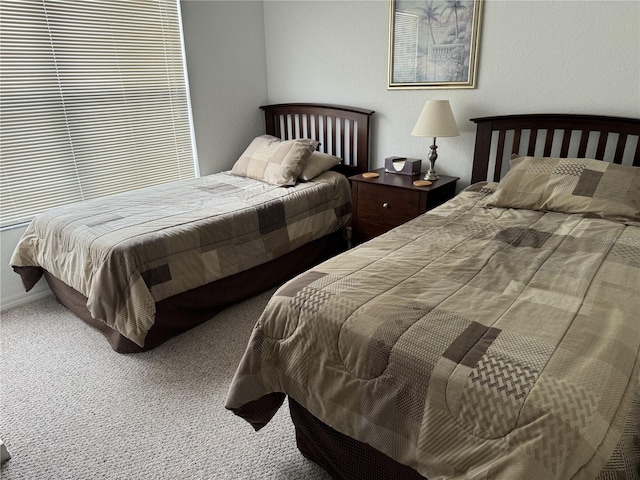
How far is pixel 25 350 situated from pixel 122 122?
1.62m

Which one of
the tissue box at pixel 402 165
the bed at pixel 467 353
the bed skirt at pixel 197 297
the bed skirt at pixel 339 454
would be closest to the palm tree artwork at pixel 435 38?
the tissue box at pixel 402 165

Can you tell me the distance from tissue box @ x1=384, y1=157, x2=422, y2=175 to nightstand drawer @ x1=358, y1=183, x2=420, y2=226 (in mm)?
264

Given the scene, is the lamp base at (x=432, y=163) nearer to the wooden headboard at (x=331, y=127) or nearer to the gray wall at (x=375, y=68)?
the gray wall at (x=375, y=68)

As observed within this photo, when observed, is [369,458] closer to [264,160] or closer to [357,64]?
[264,160]

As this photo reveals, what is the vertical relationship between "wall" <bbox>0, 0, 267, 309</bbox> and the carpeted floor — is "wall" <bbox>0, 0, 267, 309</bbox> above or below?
above

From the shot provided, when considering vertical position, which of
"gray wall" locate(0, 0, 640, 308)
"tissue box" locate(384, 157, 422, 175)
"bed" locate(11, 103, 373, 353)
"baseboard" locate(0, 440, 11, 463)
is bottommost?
"baseboard" locate(0, 440, 11, 463)

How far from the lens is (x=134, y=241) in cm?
213

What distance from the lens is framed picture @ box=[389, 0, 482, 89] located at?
2662mm

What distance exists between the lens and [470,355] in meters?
1.06

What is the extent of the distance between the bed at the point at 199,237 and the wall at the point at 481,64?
0.22 m

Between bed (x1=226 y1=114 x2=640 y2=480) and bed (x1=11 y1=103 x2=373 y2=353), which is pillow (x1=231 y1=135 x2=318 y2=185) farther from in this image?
bed (x1=226 y1=114 x2=640 y2=480)

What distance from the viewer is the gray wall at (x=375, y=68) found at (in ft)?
7.57

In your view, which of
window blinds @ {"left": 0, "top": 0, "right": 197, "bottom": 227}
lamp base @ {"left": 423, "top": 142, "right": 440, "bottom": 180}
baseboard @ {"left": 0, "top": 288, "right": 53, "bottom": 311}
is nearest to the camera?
window blinds @ {"left": 0, "top": 0, "right": 197, "bottom": 227}

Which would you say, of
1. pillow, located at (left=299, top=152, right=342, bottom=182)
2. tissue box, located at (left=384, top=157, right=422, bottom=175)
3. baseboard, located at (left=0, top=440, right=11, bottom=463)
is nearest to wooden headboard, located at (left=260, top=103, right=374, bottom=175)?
pillow, located at (left=299, top=152, right=342, bottom=182)
